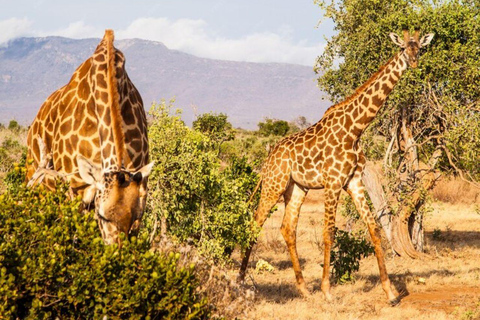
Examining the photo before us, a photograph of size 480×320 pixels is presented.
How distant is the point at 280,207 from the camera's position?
2552 centimetres

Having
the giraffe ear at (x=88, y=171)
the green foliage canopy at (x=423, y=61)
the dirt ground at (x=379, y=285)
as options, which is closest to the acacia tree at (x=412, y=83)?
the green foliage canopy at (x=423, y=61)

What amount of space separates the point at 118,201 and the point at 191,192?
5.12 m

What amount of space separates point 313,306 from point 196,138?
12.4 ft

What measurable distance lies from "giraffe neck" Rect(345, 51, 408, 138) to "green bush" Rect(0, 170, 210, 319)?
263 inches

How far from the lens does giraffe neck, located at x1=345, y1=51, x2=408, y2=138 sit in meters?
11.2

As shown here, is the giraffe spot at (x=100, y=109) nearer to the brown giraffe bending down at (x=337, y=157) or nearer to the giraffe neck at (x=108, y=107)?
the giraffe neck at (x=108, y=107)

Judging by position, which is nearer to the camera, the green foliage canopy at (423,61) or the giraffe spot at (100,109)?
the giraffe spot at (100,109)

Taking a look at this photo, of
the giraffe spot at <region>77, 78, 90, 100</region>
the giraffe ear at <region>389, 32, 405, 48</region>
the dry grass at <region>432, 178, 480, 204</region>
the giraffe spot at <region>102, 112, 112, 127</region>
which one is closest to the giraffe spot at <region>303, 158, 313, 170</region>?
the giraffe ear at <region>389, 32, 405, 48</region>

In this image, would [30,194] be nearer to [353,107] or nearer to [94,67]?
[94,67]

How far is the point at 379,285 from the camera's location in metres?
12.3

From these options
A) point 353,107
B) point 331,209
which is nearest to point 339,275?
point 331,209

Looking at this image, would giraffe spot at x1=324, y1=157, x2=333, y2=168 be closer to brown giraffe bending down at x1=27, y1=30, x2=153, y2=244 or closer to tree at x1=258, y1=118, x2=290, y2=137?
brown giraffe bending down at x1=27, y1=30, x2=153, y2=244

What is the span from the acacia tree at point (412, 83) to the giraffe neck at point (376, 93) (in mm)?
3136

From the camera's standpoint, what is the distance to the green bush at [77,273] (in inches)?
196
